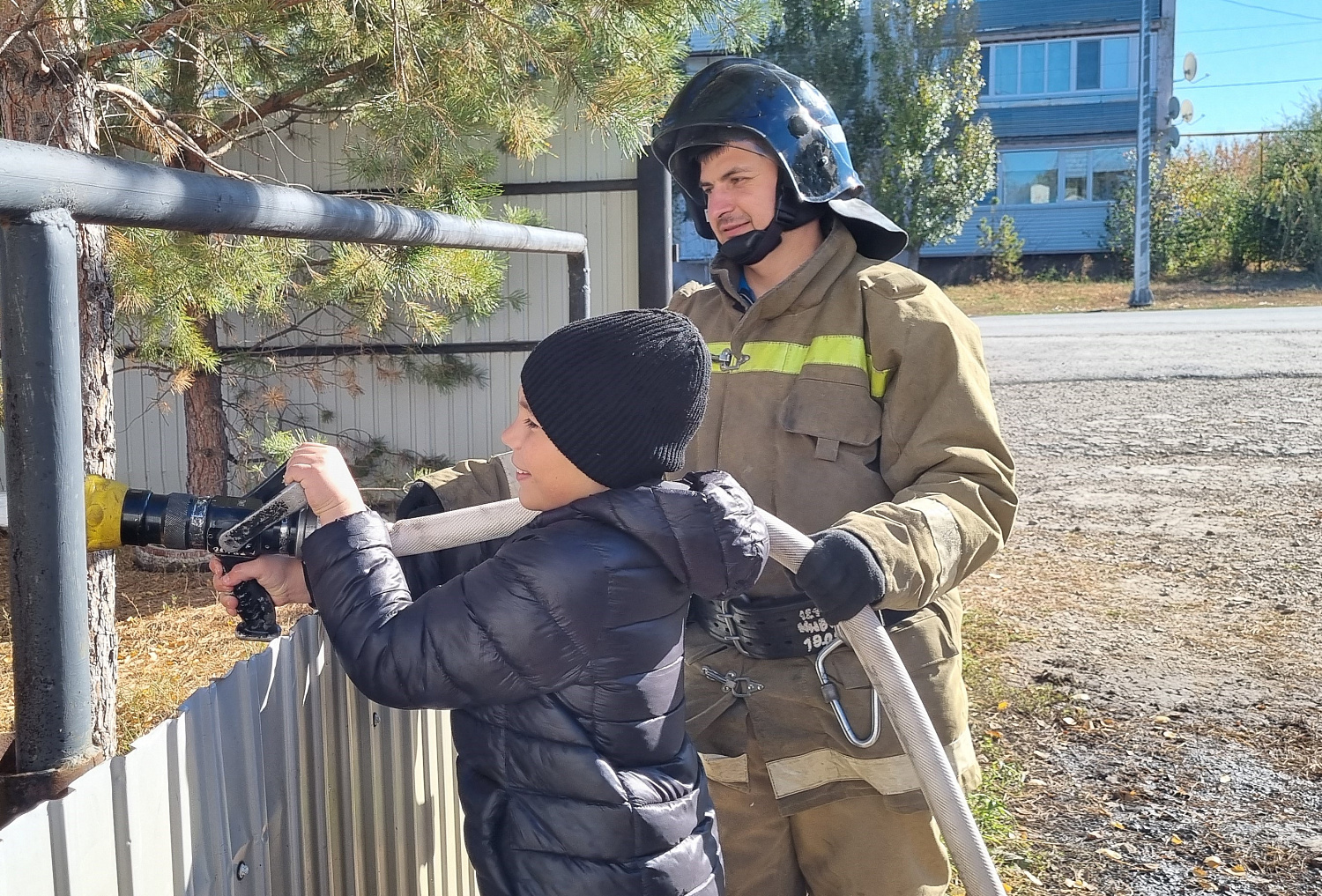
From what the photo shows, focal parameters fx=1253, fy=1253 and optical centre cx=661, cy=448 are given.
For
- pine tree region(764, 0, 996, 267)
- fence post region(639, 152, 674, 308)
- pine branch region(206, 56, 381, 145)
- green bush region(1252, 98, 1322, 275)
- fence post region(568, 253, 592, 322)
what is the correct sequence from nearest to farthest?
fence post region(568, 253, 592, 322) < pine branch region(206, 56, 381, 145) < fence post region(639, 152, 674, 308) < pine tree region(764, 0, 996, 267) < green bush region(1252, 98, 1322, 275)

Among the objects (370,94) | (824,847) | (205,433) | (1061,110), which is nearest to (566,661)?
(824,847)

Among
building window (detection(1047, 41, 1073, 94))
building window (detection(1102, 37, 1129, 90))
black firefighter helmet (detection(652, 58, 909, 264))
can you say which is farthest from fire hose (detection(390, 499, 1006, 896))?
building window (detection(1102, 37, 1129, 90))

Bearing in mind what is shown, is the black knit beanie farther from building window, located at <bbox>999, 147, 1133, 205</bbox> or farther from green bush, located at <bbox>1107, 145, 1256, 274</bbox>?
building window, located at <bbox>999, 147, 1133, 205</bbox>

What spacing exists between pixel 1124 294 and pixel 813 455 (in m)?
25.5

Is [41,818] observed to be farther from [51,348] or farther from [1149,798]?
[1149,798]

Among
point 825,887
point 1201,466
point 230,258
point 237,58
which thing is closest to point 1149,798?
point 825,887

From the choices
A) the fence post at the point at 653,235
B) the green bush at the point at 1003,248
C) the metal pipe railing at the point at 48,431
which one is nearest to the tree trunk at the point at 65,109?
the metal pipe railing at the point at 48,431

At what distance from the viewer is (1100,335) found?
17.2 metres

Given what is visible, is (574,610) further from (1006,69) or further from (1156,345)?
(1006,69)

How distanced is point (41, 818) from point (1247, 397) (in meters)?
11.5

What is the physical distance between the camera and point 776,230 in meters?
2.37

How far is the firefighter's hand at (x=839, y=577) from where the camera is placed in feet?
5.76

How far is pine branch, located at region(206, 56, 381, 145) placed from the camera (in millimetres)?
4883

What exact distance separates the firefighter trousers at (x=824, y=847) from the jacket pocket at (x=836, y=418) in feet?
1.94
